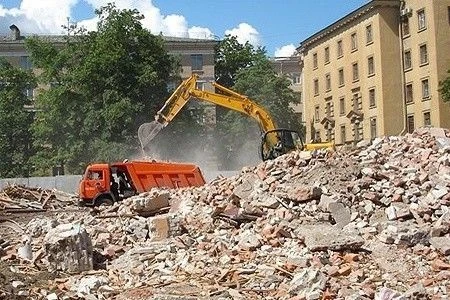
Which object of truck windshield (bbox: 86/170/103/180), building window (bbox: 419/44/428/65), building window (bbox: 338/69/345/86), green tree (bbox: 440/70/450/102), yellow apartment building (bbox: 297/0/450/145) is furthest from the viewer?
building window (bbox: 338/69/345/86)

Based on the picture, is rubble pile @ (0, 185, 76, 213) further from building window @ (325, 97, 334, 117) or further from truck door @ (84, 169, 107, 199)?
building window @ (325, 97, 334, 117)

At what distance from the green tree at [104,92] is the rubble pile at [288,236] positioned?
22.7 m

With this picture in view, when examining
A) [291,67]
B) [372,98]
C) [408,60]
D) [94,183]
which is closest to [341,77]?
[372,98]

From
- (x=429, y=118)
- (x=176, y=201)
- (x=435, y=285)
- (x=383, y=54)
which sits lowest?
(x=435, y=285)

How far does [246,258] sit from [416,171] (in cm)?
412

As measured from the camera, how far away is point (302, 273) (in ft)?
29.6

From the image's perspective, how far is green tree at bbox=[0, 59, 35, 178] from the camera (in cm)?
4534

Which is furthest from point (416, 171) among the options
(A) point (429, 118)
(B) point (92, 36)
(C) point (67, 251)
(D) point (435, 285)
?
(B) point (92, 36)

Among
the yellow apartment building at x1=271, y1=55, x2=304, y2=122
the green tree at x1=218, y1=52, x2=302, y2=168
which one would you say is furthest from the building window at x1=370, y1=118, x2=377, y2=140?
the yellow apartment building at x1=271, y1=55, x2=304, y2=122

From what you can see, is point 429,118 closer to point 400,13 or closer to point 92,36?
point 400,13

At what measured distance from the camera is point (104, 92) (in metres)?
37.6

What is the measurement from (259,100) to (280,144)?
2788 centimetres

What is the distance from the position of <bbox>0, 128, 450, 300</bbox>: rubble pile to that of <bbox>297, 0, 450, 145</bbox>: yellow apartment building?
2669 cm

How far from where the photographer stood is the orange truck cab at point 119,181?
17.8 m
